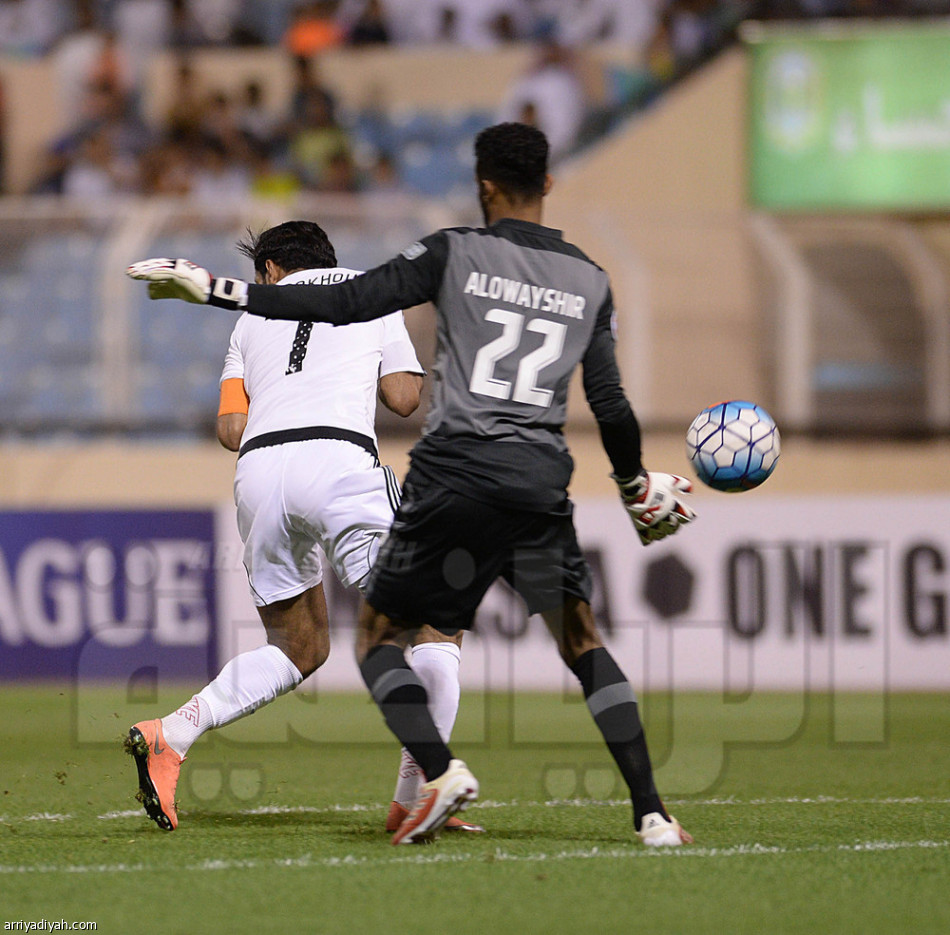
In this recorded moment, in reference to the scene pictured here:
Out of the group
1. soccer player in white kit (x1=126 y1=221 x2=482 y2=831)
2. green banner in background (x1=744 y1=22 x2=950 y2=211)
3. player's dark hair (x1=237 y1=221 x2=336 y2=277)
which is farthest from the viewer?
green banner in background (x1=744 y1=22 x2=950 y2=211)

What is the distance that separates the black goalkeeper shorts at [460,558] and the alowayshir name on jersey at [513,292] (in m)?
0.57

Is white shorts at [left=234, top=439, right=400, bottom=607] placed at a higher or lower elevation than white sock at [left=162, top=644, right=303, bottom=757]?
higher

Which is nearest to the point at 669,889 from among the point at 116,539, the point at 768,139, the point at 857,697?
the point at 857,697

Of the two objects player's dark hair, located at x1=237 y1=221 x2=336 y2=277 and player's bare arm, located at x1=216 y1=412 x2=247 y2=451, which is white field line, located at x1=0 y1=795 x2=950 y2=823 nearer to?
player's bare arm, located at x1=216 y1=412 x2=247 y2=451

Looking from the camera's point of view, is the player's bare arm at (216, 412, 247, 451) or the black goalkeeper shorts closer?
the black goalkeeper shorts

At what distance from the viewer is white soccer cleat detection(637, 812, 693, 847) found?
4633mm

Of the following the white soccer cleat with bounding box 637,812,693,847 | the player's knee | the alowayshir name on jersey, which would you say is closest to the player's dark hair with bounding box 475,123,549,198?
the alowayshir name on jersey

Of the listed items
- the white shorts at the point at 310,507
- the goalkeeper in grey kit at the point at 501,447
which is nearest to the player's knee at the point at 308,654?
the white shorts at the point at 310,507

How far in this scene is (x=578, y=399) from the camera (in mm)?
12016

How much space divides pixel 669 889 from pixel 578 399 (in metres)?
8.05

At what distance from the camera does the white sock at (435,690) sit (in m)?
5.07

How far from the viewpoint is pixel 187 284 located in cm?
438

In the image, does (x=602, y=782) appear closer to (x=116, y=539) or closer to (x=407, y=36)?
(x=116, y=539)

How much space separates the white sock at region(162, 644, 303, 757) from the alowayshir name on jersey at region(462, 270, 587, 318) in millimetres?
1501
